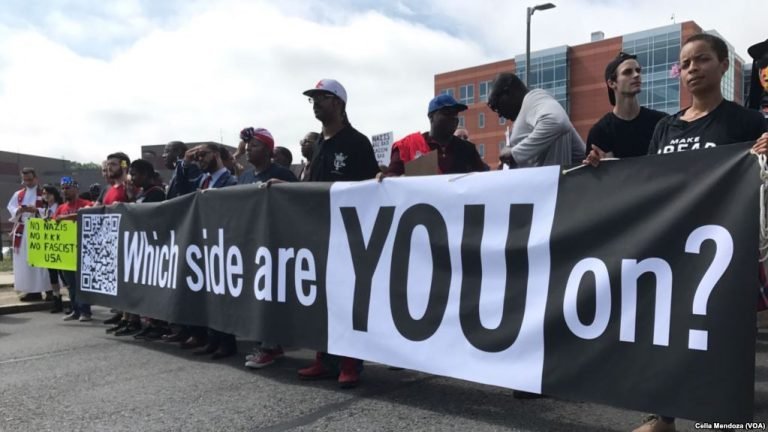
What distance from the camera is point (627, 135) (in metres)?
3.63

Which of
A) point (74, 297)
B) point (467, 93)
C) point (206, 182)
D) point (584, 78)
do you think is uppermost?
point (467, 93)

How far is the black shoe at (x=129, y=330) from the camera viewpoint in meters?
5.95

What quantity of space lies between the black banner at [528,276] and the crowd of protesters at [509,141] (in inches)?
9.4

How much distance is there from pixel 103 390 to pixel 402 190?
2.37 m

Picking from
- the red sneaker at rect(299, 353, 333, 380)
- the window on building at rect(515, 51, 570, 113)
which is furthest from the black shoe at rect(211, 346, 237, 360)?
the window on building at rect(515, 51, 570, 113)

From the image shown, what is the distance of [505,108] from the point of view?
4.01 meters

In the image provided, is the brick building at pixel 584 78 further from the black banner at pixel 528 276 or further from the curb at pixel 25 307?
the black banner at pixel 528 276

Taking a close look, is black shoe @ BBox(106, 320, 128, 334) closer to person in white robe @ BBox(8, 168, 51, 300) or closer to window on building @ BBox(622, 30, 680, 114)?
person in white robe @ BBox(8, 168, 51, 300)

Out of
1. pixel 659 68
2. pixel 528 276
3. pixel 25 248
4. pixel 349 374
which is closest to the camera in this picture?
pixel 528 276

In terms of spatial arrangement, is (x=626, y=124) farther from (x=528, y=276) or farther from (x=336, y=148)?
(x=336, y=148)

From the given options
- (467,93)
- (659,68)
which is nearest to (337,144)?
(659,68)

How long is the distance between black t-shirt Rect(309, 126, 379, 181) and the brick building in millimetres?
33646

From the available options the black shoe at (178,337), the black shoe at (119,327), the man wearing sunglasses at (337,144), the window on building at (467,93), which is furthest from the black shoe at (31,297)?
the window on building at (467,93)

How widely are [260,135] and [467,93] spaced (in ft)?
162
